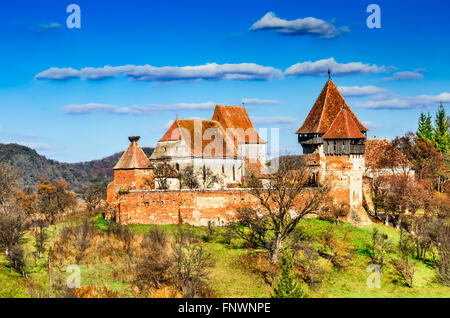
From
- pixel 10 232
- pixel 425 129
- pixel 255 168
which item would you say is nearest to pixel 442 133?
pixel 425 129

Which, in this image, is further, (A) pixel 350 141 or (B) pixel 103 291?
(A) pixel 350 141

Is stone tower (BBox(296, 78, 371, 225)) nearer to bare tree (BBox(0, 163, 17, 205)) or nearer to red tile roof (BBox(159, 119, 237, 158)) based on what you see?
red tile roof (BBox(159, 119, 237, 158))

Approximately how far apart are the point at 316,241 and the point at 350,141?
8.85 m

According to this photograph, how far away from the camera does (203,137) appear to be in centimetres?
5038

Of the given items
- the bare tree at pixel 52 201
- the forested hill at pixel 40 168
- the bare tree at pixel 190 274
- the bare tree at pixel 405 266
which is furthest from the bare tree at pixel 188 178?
the forested hill at pixel 40 168

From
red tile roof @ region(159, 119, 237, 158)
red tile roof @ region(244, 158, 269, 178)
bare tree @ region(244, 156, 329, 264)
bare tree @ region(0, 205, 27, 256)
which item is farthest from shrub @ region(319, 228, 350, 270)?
bare tree @ region(0, 205, 27, 256)

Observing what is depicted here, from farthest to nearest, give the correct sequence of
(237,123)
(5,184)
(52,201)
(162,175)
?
(237,123) → (52,201) → (5,184) → (162,175)

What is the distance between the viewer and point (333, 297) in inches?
1065

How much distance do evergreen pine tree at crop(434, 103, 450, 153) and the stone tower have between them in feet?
88.6

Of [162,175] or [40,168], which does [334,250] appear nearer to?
[162,175]

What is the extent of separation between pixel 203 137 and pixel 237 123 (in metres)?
7.63
